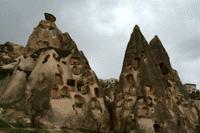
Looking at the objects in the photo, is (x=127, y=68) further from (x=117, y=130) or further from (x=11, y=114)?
(x=11, y=114)

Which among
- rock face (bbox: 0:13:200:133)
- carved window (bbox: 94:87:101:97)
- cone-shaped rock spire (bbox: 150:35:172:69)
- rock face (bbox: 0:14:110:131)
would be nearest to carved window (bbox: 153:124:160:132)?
rock face (bbox: 0:13:200:133)

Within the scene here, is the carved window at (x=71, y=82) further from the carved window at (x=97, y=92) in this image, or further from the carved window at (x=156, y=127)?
the carved window at (x=156, y=127)

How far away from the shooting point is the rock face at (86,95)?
4547cm

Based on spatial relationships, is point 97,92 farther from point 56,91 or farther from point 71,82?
point 56,91

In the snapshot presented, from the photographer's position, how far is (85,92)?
48.5 m

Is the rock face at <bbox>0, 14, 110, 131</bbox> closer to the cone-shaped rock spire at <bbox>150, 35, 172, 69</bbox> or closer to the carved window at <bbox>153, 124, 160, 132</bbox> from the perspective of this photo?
the carved window at <bbox>153, 124, 160, 132</bbox>

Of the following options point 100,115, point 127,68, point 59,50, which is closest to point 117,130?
point 100,115

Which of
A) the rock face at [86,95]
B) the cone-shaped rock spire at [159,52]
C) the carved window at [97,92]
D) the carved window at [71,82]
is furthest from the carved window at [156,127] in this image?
the cone-shaped rock spire at [159,52]

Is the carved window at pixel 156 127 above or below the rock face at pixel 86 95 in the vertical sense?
below

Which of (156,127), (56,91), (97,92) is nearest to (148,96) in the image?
(156,127)

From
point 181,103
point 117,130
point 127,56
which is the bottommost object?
point 117,130

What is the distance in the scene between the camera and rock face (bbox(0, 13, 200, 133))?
149ft

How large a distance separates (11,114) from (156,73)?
1468 centimetres

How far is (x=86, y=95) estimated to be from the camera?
4841cm
